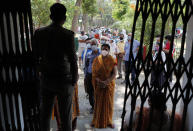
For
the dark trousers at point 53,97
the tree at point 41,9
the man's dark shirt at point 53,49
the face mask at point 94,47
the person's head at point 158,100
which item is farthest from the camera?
the tree at point 41,9

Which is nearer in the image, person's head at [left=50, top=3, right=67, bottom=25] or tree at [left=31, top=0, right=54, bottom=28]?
person's head at [left=50, top=3, right=67, bottom=25]

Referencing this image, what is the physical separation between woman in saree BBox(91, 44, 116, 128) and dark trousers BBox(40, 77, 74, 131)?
147 centimetres

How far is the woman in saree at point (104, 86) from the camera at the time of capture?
394cm

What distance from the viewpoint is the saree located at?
3.95m

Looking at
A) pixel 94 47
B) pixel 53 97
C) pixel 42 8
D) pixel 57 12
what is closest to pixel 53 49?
pixel 57 12

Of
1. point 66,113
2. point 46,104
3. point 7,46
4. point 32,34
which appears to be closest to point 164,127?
point 66,113

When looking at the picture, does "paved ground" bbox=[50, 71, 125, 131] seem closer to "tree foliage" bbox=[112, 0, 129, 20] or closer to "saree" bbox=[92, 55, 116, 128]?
"saree" bbox=[92, 55, 116, 128]

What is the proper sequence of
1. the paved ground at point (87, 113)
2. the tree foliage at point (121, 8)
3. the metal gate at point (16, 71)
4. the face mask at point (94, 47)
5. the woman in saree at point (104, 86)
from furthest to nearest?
the tree foliage at point (121, 8), the face mask at point (94, 47), the paved ground at point (87, 113), the woman in saree at point (104, 86), the metal gate at point (16, 71)

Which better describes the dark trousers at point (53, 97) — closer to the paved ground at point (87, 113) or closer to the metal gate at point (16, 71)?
the metal gate at point (16, 71)

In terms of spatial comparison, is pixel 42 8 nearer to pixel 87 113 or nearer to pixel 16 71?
pixel 87 113

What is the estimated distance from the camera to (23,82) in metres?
2.27

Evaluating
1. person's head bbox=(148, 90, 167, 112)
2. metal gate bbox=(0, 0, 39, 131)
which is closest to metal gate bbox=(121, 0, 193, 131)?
person's head bbox=(148, 90, 167, 112)

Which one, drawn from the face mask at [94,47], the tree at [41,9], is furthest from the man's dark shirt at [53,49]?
the tree at [41,9]

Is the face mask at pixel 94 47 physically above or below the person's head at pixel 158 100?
above
